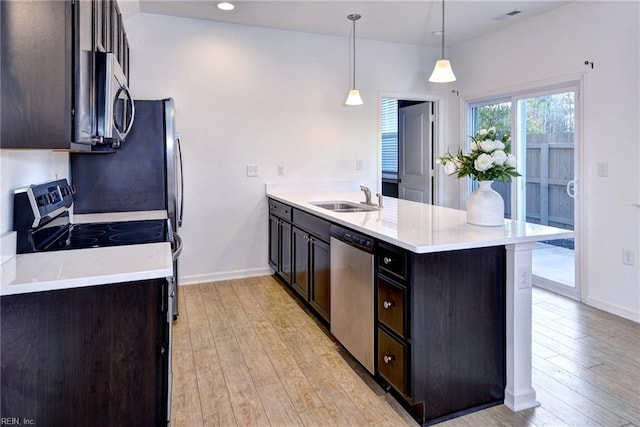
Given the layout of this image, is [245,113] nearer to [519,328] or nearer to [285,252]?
[285,252]

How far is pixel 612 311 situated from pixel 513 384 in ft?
6.20

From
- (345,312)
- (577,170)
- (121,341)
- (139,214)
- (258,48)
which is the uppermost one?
(258,48)

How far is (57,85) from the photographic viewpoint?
56.3 inches

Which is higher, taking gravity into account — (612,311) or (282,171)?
(282,171)

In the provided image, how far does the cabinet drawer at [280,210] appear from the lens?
3.87m

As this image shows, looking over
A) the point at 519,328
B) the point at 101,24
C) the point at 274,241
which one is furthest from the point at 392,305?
the point at 274,241

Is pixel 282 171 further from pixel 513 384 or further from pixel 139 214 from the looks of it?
pixel 513 384

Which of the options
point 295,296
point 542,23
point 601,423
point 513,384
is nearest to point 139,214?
point 295,296

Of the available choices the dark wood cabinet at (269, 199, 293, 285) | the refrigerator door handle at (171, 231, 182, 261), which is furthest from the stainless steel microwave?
the dark wood cabinet at (269, 199, 293, 285)

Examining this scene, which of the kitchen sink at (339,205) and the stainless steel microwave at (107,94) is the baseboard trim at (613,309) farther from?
the stainless steel microwave at (107,94)

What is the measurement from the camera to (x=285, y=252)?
13.1 feet

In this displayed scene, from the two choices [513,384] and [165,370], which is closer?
[165,370]

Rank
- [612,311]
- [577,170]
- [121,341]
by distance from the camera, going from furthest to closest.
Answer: [577,170]
[612,311]
[121,341]

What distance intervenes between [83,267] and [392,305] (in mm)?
1368
